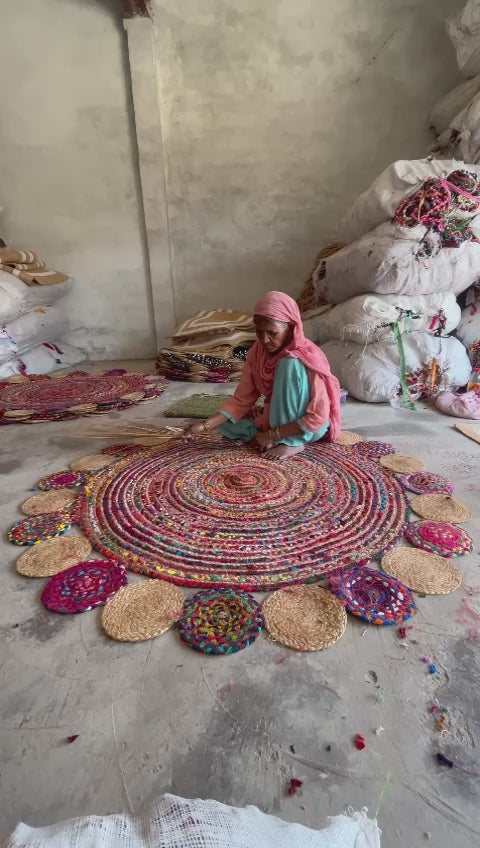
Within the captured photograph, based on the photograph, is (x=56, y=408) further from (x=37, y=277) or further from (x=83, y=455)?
(x=37, y=277)

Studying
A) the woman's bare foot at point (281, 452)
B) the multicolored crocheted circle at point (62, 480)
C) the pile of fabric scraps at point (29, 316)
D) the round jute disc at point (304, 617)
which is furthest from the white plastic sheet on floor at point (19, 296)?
the round jute disc at point (304, 617)

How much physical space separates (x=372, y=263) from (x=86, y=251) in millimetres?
2702

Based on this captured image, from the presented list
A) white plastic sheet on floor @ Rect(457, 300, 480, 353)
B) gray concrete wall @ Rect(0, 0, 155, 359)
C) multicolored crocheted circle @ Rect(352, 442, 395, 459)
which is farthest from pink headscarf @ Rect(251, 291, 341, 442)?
gray concrete wall @ Rect(0, 0, 155, 359)

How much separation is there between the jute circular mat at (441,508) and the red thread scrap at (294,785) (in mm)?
888

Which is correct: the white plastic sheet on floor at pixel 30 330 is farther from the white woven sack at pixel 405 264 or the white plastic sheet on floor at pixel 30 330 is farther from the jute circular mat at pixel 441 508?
the jute circular mat at pixel 441 508

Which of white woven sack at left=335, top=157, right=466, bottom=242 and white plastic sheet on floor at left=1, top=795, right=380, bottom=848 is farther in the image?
white woven sack at left=335, top=157, right=466, bottom=242

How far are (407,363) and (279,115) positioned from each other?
8.58 ft

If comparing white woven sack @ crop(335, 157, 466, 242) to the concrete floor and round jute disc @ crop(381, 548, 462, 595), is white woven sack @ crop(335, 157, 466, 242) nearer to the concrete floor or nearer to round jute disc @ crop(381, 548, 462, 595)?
round jute disc @ crop(381, 548, 462, 595)

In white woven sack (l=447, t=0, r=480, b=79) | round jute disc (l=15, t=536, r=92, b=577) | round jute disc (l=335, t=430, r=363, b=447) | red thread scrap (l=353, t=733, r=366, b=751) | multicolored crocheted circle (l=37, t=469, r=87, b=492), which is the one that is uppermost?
white woven sack (l=447, t=0, r=480, b=79)

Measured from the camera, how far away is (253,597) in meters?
1.09

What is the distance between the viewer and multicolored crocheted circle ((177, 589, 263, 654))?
938 mm

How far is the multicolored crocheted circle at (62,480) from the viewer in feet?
5.57

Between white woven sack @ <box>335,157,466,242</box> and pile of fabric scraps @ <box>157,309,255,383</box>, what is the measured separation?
1.20 metres

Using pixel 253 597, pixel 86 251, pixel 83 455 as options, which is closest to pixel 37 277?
pixel 86 251
